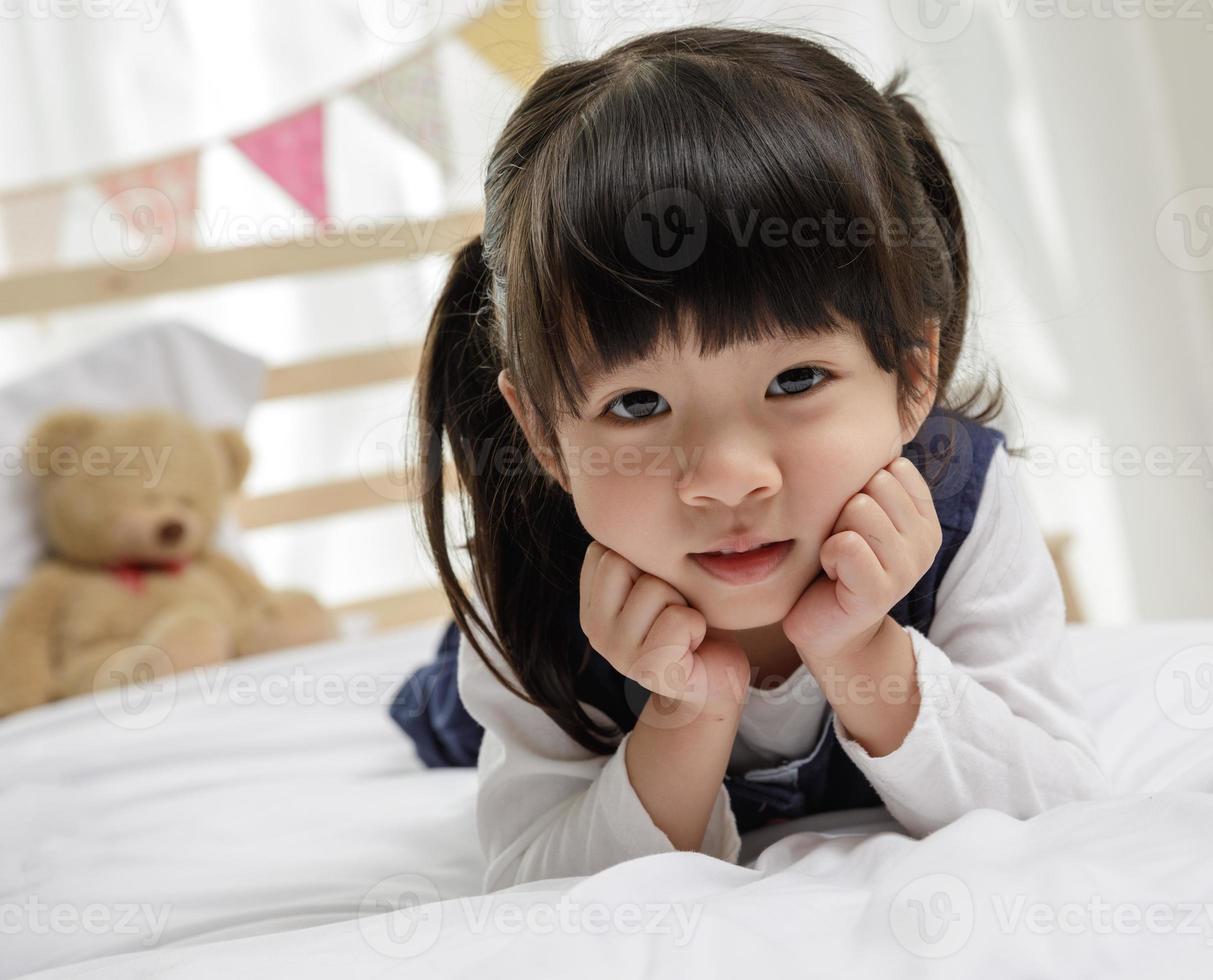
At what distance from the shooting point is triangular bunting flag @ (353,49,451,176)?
222cm

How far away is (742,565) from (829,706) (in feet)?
0.57

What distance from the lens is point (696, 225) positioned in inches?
23.3

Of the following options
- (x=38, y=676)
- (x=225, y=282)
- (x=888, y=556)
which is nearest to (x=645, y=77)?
(x=888, y=556)

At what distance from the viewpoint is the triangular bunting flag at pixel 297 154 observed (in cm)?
229

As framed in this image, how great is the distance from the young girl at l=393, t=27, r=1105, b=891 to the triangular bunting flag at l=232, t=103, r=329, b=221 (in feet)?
5.34

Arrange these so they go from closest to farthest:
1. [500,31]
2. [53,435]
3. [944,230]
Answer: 1. [944,230]
2. [53,435]
3. [500,31]

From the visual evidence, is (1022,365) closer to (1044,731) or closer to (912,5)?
(912,5)

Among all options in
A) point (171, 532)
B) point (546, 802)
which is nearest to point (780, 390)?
point (546, 802)

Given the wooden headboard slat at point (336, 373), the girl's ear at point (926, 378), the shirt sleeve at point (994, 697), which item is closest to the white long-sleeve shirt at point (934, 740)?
the shirt sleeve at point (994, 697)

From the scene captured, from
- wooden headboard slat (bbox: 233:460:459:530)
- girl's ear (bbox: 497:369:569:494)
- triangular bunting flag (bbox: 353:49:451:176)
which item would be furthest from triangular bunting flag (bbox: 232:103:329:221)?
girl's ear (bbox: 497:369:569:494)

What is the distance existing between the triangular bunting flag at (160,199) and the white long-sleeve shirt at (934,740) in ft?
5.84

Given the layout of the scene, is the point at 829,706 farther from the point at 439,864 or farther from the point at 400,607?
the point at 400,607

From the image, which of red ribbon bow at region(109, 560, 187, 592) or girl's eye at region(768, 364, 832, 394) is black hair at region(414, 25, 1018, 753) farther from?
red ribbon bow at region(109, 560, 187, 592)

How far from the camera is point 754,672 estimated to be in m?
0.79
